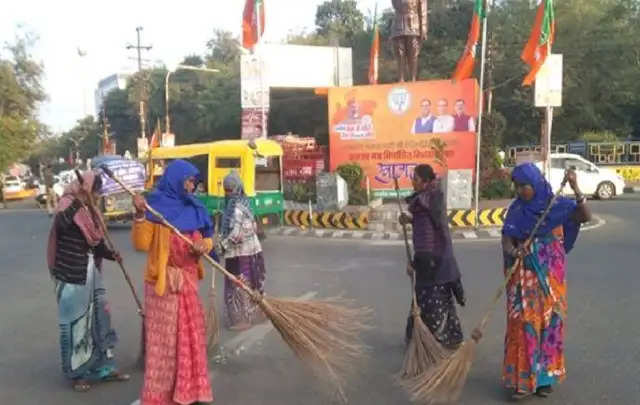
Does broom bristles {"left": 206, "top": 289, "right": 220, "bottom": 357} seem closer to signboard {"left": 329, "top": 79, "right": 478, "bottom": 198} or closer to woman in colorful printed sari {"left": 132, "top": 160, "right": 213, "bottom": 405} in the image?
woman in colorful printed sari {"left": 132, "top": 160, "right": 213, "bottom": 405}

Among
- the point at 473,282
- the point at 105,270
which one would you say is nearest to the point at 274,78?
the point at 105,270

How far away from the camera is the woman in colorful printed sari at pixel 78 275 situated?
4484 mm

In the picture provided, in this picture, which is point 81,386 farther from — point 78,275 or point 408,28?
point 408,28

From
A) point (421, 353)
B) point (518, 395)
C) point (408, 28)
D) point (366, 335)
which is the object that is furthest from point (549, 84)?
point (518, 395)

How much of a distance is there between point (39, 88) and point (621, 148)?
36.4 metres

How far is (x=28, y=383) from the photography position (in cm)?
490

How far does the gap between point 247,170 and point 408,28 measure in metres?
6.47

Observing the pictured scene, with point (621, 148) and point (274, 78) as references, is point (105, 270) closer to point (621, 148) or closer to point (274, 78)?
point (274, 78)

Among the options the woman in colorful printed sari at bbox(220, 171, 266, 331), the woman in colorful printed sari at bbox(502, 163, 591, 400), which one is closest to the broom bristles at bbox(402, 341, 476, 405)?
the woman in colorful printed sari at bbox(502, 163, 591, 400)

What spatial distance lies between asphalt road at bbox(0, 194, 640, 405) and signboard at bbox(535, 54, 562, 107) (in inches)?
135

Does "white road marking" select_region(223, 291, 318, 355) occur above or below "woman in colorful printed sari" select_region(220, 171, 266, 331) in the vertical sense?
below

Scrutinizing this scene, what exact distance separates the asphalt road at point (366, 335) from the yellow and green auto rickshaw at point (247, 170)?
3.06m

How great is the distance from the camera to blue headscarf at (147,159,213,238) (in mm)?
3885

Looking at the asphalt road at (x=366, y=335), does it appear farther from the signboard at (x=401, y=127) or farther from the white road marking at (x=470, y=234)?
the signboard at (x=401, y=127)
